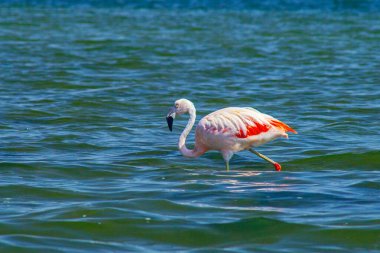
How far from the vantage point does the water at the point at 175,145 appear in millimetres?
6770

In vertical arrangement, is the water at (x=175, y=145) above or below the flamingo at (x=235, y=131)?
below

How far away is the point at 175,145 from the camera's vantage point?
10.7 meters

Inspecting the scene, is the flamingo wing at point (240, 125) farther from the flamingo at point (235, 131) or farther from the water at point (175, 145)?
the water at point (175, 145)

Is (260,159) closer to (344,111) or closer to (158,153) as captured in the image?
(158,153)

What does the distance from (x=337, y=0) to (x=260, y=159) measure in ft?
86.5

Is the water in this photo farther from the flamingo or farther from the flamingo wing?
the flamingo wing

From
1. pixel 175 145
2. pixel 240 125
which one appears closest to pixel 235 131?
pixel 240 125

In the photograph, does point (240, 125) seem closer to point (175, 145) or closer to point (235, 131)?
point (235, 131)

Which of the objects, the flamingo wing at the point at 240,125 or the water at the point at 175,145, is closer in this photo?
the water at the point at 175,145

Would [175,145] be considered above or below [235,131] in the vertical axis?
below

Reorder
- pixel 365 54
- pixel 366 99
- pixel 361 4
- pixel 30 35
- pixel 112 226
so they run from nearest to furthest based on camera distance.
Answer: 1. pixel 112 226
2. pixel 366 99
3. pixel 365 54
4. pixel 30 35
5. pixel 361 4

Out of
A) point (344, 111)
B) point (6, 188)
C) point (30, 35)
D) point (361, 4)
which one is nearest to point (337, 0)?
point (361, 4)

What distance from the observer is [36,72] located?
16875 mm

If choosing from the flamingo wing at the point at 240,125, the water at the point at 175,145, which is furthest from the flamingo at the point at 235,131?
the water at the point at 175,145
